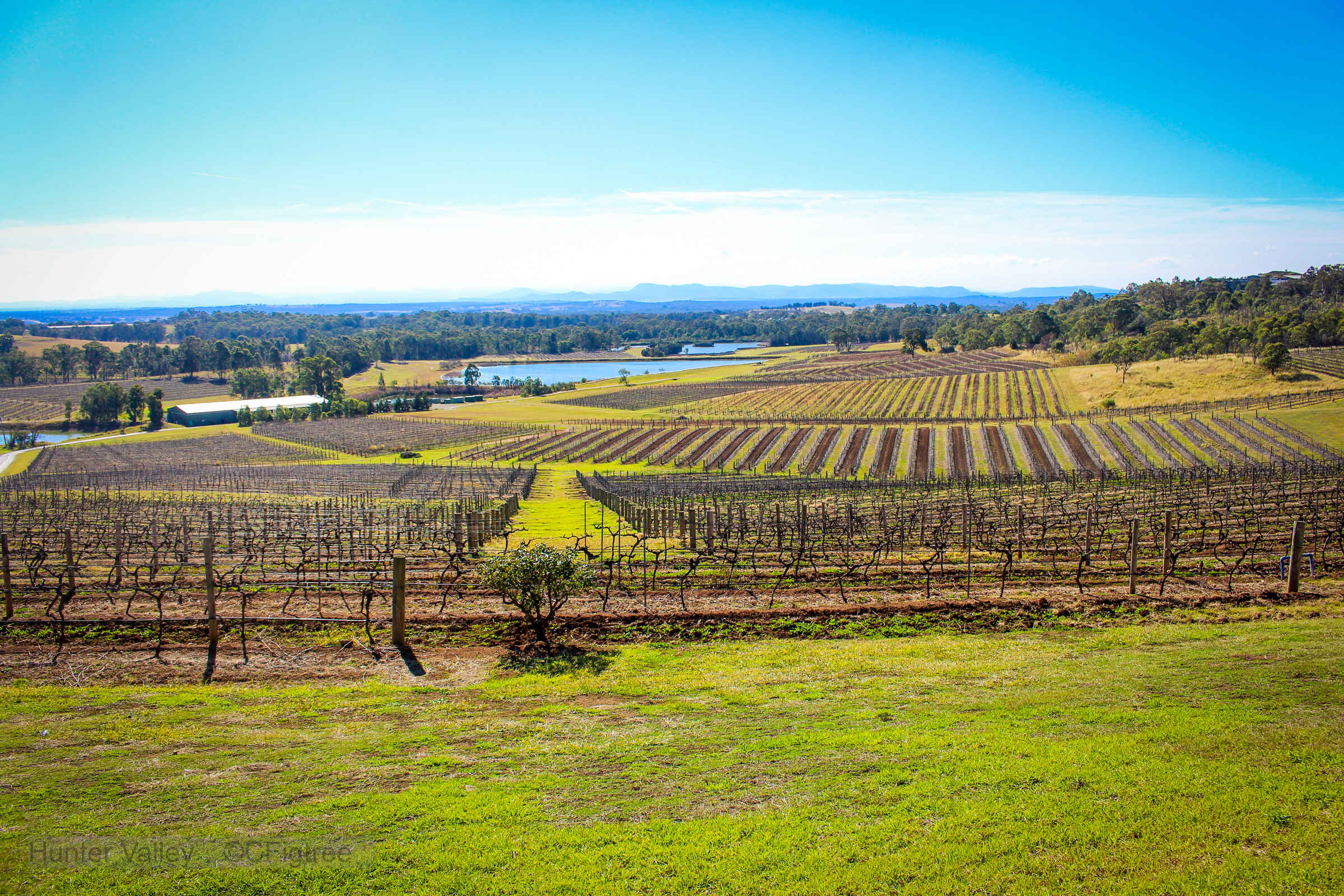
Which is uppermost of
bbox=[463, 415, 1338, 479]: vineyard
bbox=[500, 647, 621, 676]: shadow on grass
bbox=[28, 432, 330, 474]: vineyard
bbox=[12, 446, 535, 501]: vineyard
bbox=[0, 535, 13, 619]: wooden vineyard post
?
bbox=[0, 535, 13, 619]: wooden vineyard post

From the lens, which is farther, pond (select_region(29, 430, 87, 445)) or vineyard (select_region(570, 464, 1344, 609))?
pond (select_region(29, 430, 87, 445))

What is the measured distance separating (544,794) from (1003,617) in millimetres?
12796

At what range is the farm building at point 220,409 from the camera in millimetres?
135125

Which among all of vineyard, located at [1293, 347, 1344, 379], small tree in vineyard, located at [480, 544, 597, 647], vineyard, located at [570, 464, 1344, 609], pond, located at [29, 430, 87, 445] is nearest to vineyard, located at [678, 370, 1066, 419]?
vineyard, located at [1293, 347, 1344, 379]

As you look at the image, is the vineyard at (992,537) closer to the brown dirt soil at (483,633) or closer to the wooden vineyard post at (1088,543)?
the wooden vineyard post at (1088,543)

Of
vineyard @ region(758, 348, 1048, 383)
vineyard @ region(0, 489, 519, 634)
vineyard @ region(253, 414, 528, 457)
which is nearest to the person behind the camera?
vineyard @ region(0, 489, 519, 634)

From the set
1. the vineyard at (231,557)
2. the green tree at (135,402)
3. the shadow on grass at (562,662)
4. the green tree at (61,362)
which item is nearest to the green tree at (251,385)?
the green tree at (135,402)

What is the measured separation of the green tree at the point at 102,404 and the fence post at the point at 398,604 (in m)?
148

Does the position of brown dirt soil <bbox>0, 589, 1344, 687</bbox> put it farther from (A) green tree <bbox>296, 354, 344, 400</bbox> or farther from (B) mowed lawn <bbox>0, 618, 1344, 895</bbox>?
(A) green tree <bbox>296, 354, 344, 400</bbox>

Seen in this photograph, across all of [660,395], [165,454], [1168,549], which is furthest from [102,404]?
[1168,549]

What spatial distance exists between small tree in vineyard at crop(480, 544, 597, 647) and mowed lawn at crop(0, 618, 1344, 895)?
6.45 feet

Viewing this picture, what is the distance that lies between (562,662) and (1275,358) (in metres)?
105

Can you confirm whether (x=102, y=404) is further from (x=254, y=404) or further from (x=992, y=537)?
(x=992, y=537)

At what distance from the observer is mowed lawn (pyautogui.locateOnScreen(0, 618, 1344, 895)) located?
7426 mm
